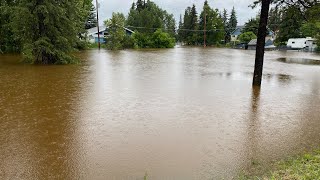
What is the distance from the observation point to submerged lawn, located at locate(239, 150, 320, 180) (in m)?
3.69

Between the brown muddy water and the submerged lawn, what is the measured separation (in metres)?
0.35

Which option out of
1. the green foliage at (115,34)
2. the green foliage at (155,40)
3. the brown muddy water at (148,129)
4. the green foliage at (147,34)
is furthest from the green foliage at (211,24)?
the brown muddy water at (148,129)

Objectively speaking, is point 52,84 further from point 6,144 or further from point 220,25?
point 220,25

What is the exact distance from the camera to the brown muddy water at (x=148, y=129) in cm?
461

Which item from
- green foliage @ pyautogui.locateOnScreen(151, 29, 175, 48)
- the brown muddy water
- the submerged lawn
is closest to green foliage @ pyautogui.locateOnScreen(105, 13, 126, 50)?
green foliage @ pyautogui.locateOnScreen(151, 29, 175, 48)

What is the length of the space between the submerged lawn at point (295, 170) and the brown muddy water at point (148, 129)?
348 mm

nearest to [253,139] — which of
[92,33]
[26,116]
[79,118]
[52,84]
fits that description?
[79,118]

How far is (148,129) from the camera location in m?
6.41

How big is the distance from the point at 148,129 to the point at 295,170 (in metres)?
3.19

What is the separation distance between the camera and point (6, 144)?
539 centimetres

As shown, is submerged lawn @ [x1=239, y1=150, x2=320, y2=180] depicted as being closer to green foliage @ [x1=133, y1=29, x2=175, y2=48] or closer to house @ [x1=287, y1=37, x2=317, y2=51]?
green foliage @ [x1=133, y1=29, x2=175, y2=48]

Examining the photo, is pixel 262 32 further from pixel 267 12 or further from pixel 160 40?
pixel 160 40

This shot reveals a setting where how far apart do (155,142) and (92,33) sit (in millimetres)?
50656

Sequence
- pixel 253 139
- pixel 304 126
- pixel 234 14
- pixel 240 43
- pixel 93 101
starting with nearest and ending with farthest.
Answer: pixel 253 139 → pixel 304 126 → pixel 93 101 → pixel 240 43 → pixel 234 14
